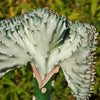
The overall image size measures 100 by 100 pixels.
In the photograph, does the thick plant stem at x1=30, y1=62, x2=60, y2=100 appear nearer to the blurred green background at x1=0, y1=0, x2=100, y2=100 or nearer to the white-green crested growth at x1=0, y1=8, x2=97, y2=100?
the white-green crested growth at x1=0, y1=8, x2=97, y2=100

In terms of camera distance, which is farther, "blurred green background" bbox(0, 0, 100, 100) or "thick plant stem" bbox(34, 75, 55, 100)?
"blurred green background" bbox(0, 0, 100, 100)

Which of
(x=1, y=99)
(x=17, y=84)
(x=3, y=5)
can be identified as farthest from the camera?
(x=3, y=5)

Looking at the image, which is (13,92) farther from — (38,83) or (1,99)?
(38,83)

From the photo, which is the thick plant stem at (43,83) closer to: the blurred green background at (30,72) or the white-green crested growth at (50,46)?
the white-green crested growth at (50,46)

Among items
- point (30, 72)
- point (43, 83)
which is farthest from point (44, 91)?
point (30, 72)

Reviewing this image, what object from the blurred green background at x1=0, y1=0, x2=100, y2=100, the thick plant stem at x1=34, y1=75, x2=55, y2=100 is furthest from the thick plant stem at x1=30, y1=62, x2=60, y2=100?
the blurred green background at x1=0, y1=0, x2=100, y2=100

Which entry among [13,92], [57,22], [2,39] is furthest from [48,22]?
[13,92]
